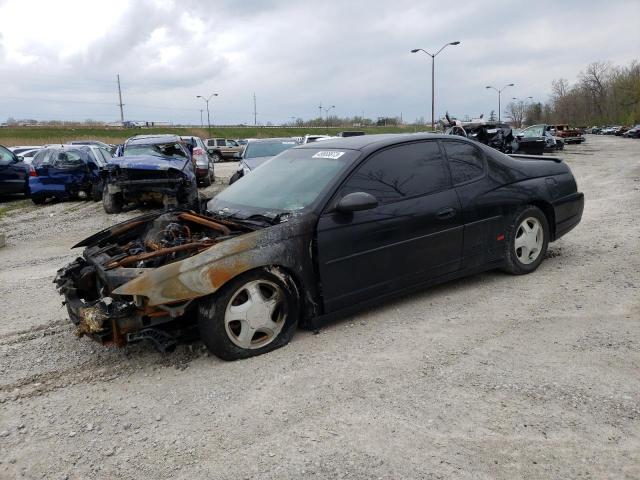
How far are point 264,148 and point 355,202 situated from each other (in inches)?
413

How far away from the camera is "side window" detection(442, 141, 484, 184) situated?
4.93 metres

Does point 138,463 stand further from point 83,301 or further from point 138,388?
point 83,301

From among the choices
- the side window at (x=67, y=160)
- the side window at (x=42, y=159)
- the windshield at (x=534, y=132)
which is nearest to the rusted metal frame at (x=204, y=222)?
the side window at (x=67, y=160)

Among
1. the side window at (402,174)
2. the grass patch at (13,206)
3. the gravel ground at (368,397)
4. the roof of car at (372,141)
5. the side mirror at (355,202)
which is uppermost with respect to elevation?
the roof of car at (372,141)

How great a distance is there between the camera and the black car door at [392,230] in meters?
4.07

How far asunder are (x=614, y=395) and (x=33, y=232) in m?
9.97

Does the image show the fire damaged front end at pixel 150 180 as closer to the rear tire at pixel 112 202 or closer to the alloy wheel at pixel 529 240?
the rear tire at pixel 112 202

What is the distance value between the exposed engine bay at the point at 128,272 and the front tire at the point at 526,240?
9.09ft

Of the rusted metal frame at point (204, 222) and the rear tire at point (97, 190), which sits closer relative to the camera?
the rusted metal frame at point (204, 222)

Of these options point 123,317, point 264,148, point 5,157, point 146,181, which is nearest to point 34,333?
point 123,317

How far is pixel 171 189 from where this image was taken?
11070 millimetres

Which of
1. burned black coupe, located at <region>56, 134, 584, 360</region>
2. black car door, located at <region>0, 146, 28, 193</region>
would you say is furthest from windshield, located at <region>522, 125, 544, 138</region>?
burned black coupe, located at <region>56, 134, 584, 360</region>

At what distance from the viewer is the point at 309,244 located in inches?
157

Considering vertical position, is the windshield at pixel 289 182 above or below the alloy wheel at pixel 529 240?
above
